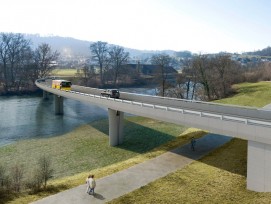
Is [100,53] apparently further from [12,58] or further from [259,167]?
[259,167]

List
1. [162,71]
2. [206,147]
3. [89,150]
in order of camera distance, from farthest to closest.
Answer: [162,71]
[89,150]
[206,147]

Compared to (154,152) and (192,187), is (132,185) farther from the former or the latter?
(154,152)

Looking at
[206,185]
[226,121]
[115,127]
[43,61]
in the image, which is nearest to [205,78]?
[115,127]

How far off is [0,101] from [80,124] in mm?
40384

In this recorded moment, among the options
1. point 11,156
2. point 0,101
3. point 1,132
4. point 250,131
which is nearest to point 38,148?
point 11,156

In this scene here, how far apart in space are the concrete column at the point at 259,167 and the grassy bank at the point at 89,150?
9808mm

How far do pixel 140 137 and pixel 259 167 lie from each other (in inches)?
773

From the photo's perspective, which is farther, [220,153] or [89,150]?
[89,150]

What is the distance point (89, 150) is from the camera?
31.5 metres

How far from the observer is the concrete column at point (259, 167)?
17.1m

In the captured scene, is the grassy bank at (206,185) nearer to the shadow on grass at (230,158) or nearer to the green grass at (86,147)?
the shadow on grass at (230,158)

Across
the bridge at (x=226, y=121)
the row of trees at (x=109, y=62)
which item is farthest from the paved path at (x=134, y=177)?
the row of trees at (x=109, y=62)

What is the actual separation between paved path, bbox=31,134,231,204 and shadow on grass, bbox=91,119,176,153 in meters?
4.97

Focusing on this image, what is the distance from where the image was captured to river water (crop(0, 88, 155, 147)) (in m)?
40.8
